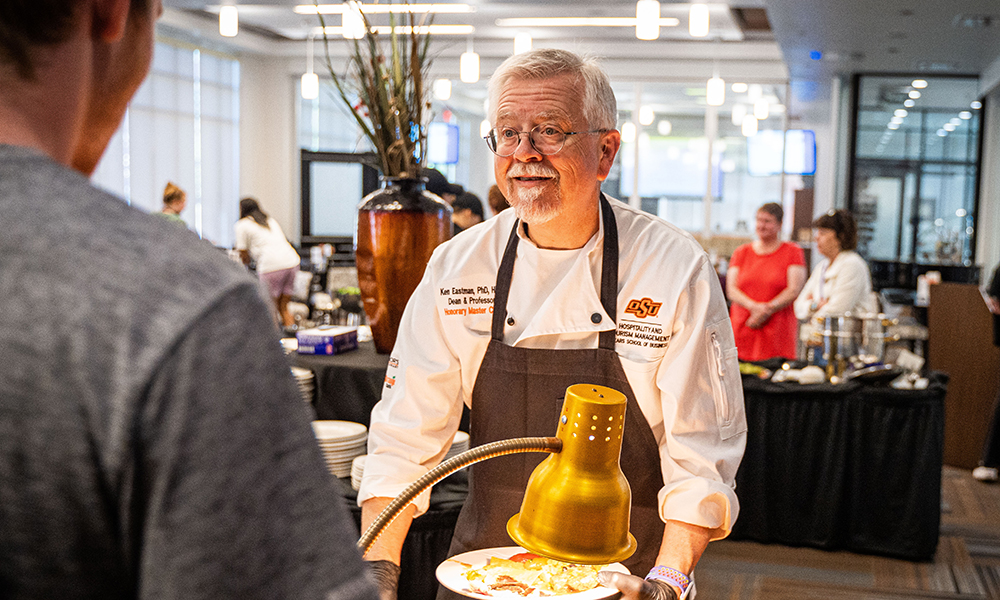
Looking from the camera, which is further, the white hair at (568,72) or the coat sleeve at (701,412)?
the white hair at (568,72)

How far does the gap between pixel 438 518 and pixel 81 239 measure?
166 cm

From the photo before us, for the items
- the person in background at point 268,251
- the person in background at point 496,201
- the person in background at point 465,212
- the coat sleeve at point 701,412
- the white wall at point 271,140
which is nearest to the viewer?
the coat sleeve at point 701,412

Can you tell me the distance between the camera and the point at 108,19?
1.51ft

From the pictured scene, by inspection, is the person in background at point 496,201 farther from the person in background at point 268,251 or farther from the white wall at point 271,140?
the white wall at point 271,140

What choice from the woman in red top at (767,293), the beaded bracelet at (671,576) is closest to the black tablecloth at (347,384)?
the beaded bracelet at (671,576)

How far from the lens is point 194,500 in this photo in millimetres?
390

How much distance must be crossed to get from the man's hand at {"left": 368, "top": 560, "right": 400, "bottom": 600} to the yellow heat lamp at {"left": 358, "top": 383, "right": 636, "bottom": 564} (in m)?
0.42

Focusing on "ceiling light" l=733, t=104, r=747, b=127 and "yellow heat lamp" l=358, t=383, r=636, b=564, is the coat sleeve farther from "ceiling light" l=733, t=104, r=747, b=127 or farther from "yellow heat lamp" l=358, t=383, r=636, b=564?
"ceiling light" l=733, t=104, r=747, b=127

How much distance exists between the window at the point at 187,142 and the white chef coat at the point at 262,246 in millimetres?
2223

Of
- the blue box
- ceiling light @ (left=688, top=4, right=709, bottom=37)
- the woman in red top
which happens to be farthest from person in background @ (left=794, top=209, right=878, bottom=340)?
the blue box

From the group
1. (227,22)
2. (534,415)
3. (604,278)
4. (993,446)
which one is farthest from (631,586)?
(227,22)

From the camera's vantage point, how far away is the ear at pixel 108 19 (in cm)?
45

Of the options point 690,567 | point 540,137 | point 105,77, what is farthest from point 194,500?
point 540,137

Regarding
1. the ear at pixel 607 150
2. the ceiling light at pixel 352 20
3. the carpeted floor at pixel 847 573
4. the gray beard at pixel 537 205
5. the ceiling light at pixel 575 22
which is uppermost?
the ceiling light at pixel 575 22
